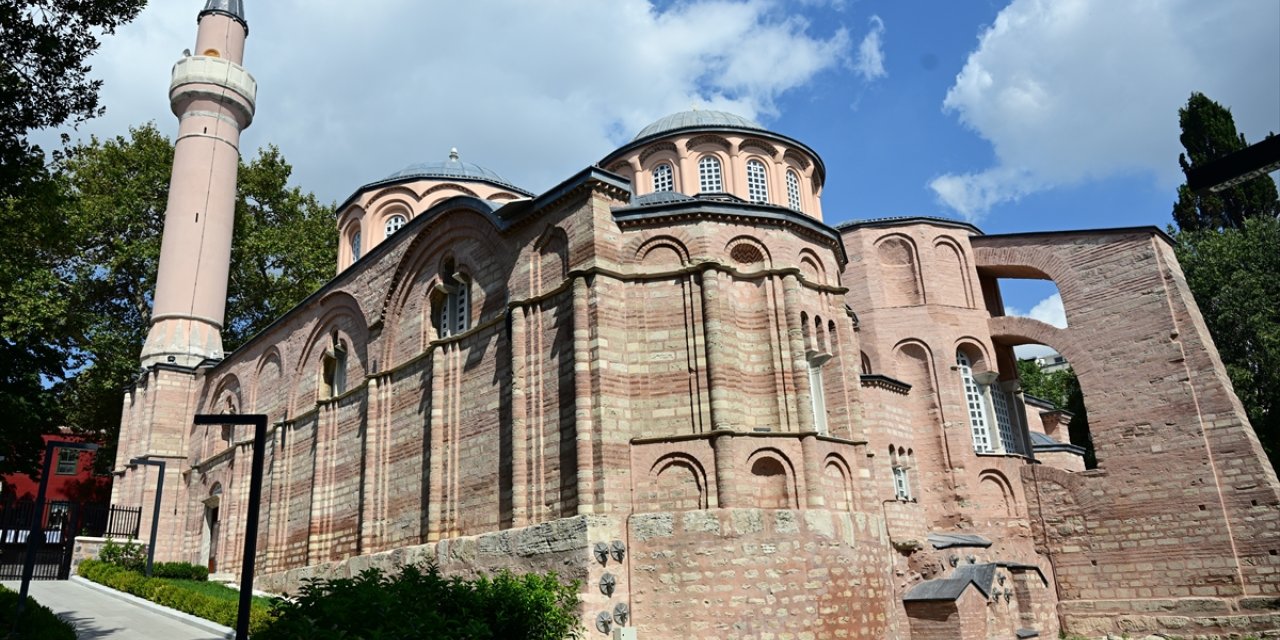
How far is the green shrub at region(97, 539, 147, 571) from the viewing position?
21.4m

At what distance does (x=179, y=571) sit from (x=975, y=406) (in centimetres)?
1932

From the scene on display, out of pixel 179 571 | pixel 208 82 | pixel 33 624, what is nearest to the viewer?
pixel 33 624

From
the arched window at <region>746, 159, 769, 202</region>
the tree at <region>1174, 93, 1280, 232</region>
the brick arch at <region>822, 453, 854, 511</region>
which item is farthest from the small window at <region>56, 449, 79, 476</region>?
the tree at <region>1174, 93, 1280, 232</region>

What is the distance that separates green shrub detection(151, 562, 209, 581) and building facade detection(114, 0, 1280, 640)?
1.11 m

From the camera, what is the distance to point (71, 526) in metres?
23.9

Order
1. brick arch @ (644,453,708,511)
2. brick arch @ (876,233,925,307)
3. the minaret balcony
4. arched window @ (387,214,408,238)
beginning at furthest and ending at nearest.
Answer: the minaret balcony < arched window @ (387,214,408,238) < brick arch @ (876,233,925,307) < brick arch @ (644,453,708,511)

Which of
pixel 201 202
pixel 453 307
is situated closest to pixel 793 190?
pixel 453 307

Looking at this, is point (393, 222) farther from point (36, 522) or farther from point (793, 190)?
point (36, 522)

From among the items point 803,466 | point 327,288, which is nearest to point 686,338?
point 803,466

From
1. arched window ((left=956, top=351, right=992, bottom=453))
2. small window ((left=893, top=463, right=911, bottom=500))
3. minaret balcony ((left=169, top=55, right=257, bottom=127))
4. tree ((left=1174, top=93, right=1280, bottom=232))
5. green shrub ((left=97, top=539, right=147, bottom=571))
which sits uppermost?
minaret balcony ((left=169, top=55, right=257, bottom=127))

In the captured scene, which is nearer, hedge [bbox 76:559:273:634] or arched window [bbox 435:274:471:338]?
hedge [bbox 76:559:273:634]

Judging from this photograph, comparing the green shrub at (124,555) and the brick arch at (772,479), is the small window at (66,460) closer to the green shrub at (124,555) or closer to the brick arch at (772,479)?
the brick arch at (772,479)

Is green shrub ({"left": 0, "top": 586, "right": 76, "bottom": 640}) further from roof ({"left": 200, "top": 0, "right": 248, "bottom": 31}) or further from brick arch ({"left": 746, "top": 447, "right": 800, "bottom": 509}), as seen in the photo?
roof ({"left": 200, "top": 0, "right": 248, "bottom": 31})

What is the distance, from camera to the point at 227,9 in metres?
29.1
